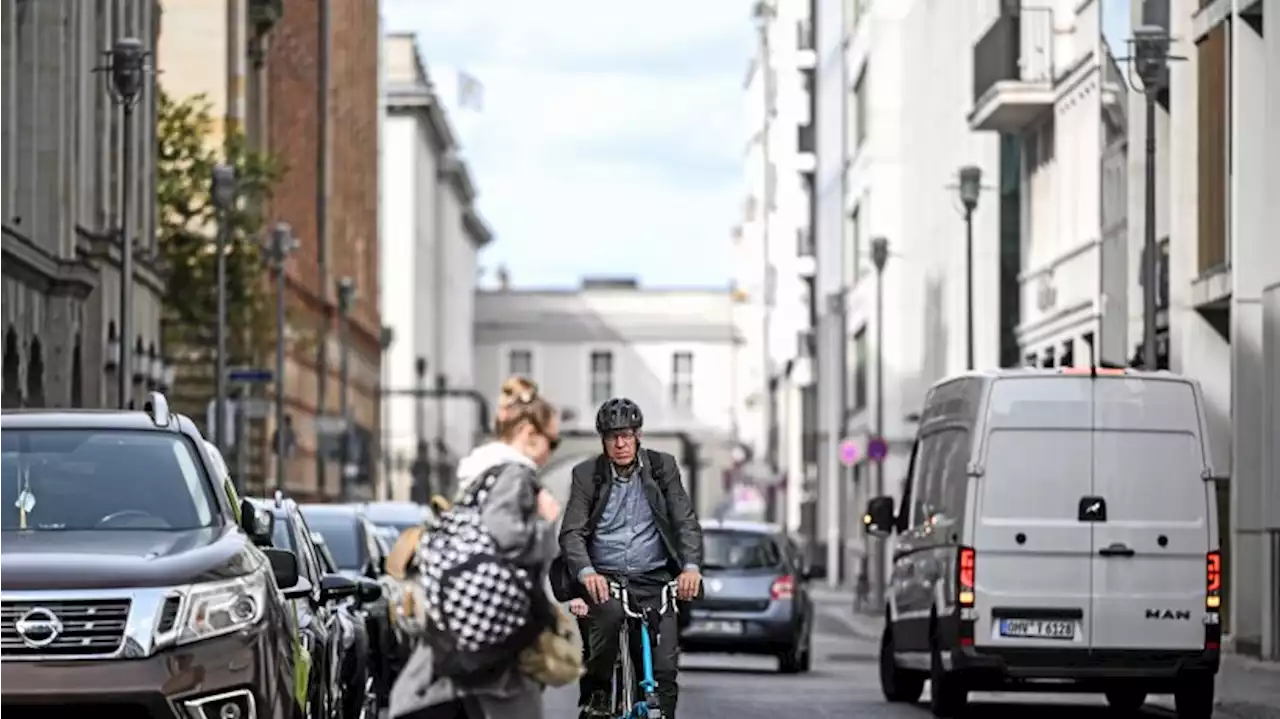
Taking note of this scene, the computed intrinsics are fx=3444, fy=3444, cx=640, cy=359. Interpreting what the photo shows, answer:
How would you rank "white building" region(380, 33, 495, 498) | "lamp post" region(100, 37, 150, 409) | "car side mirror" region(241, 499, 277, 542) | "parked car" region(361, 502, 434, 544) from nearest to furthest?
"car side mirror" region(241, 499, 277, 542) < "parked car" region(361, 502, 434, 544) < "lamp post" region(100, 37, 150, 409) < "white building" region(380, 33, 495, 498)

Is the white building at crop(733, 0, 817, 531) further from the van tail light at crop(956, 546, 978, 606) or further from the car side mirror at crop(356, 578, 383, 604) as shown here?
the car side mirror at crop(356, 578, 383, 604)

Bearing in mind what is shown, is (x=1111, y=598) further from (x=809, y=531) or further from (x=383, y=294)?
(x=383, y=294)

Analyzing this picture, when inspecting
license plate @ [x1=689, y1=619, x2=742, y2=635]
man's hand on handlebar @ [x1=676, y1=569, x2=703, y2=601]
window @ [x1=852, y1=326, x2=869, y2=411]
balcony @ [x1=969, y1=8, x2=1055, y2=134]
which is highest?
balcony @ [x1=969, y1=8, x2=1055, y2=134]

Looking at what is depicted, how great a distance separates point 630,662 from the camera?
1630 cm

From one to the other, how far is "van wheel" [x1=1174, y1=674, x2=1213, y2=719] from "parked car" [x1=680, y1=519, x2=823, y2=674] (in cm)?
1046

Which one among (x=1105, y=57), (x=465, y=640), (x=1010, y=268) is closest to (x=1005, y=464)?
(x=465, y=640)

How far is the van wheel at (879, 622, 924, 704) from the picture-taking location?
26453 mm

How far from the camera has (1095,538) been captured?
75.3 ft

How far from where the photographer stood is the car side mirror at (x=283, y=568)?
14.9 m

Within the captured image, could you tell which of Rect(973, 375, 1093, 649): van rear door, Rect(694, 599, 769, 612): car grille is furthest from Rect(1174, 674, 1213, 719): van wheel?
Rect(694, 599, 769, 612): car grille

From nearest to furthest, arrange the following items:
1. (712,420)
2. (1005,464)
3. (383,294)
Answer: (1005,464) → (383,294) → (712,420)

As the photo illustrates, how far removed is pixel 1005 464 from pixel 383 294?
108 metres

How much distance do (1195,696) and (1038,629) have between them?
131cm

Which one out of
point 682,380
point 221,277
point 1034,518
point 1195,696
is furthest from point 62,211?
point 682,380
